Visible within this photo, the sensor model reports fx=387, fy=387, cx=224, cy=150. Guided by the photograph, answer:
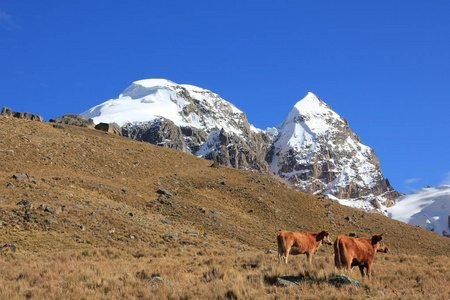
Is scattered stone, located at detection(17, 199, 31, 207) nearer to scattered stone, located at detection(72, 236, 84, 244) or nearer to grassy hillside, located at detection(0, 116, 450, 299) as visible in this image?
grassy hillside, located at detection(0, 116, 450, 299)

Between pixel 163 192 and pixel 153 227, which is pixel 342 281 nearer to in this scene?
pixel 153 227

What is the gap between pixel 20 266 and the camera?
15.3 metres

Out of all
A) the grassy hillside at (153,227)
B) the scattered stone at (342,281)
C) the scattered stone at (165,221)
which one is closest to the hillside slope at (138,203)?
the grassy hillside at (153,227)

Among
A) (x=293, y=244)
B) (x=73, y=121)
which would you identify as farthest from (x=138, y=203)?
(x=73, y=121)

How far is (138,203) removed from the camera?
34.8 metres

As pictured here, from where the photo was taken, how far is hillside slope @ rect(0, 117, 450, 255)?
957 inches

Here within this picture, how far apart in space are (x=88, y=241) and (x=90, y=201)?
721cm

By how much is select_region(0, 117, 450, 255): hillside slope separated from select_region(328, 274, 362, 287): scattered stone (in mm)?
15374

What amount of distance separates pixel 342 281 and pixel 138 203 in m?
26.4

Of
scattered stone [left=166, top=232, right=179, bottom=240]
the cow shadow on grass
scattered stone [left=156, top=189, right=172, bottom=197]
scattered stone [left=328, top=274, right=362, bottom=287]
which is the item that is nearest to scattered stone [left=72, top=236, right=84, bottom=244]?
scattered stone [left=166, top=232, right=179, bottom=240]

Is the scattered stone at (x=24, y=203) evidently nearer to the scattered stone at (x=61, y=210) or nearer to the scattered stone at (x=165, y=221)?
the scattered stone at (x=61, y=210)

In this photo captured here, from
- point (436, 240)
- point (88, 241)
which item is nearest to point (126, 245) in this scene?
point (88, 241)

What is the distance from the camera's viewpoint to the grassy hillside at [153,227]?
1190 centimetres

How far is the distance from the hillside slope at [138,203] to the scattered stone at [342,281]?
605 inches
